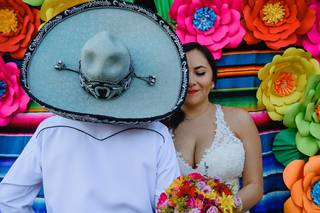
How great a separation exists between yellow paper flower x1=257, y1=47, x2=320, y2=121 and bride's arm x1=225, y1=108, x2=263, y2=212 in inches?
16.2

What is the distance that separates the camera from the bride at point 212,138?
105 inches

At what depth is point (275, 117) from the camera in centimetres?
314

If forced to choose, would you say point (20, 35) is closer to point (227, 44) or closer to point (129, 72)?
point (227, 44)

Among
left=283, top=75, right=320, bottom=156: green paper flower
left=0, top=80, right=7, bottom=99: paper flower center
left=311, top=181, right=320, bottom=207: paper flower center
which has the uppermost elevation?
left=0, top=80, right=7, bottom=99: paper flower center

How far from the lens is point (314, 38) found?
3.14 m

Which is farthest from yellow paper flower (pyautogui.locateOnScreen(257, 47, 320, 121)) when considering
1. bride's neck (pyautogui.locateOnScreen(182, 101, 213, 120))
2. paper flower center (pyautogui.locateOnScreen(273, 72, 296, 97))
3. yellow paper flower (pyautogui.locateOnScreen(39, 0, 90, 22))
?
yellow paper flower (pyautogui.locateOnScreen(39, 0, 90, 22))

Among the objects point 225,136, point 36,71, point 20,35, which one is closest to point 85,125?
point 36,71

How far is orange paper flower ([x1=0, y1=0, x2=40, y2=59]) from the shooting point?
3.09m

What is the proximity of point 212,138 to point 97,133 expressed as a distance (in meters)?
0.99

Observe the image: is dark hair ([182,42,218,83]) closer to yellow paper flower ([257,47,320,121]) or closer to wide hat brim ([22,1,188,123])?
yellow paper flower ([257,47,320,121])

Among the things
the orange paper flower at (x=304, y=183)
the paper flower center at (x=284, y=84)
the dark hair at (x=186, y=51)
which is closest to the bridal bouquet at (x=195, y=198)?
the dark hair at (x=186, y=51)

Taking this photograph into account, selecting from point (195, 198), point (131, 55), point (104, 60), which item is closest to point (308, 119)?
point (131, 55)

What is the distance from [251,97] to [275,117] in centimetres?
18

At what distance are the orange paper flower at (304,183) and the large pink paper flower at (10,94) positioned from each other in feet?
5.06
